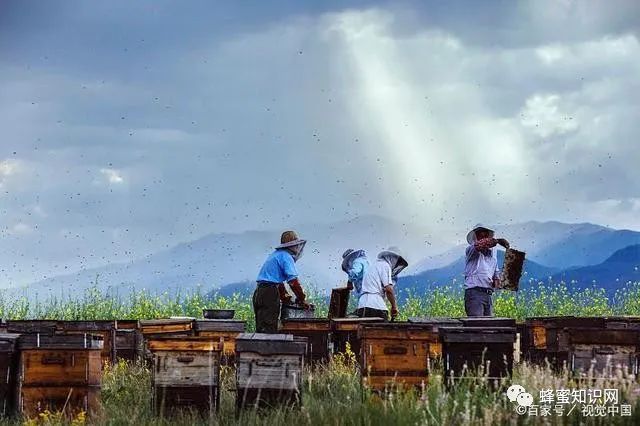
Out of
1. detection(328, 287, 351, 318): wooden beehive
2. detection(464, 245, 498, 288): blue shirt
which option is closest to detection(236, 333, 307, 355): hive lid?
detection(464, 245, 498, 288): blue shirt

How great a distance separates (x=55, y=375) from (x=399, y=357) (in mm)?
3666

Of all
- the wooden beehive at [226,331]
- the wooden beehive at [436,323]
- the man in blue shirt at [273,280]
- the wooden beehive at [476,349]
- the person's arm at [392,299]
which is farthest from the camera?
the person's arm at [392,299]

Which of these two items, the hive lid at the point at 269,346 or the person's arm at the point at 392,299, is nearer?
the hive lid at the point at 269,346

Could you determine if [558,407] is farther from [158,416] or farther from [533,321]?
[533,321]

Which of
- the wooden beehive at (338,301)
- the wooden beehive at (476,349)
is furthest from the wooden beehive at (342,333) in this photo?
the wooden beehive at (476,349)

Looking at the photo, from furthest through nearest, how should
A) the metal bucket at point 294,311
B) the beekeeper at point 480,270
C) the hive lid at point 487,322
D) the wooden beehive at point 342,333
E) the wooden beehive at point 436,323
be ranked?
the metal bucket at point 294,311 → the beekeeper at point 480,270 → the wooden beehive at point 342,333 → the hive lid at point 487,322 → the wooden beehive at point 436,323

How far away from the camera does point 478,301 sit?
16000 mm

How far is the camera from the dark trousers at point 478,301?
52.4ft

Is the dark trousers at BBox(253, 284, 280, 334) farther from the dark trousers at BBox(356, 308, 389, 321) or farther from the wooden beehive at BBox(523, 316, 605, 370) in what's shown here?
the wooden beehive at BBox(523, 316, 605, 370)

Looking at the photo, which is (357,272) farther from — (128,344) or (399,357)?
(399,357)

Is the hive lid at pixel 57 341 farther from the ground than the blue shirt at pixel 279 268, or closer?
closer

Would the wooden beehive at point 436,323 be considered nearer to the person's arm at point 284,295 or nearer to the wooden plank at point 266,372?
the wooden plank at point 266,372

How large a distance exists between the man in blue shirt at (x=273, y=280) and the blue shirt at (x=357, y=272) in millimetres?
2217

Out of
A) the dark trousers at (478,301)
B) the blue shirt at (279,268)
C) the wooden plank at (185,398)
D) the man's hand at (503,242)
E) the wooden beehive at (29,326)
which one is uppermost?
the man's hand at (503,242)
